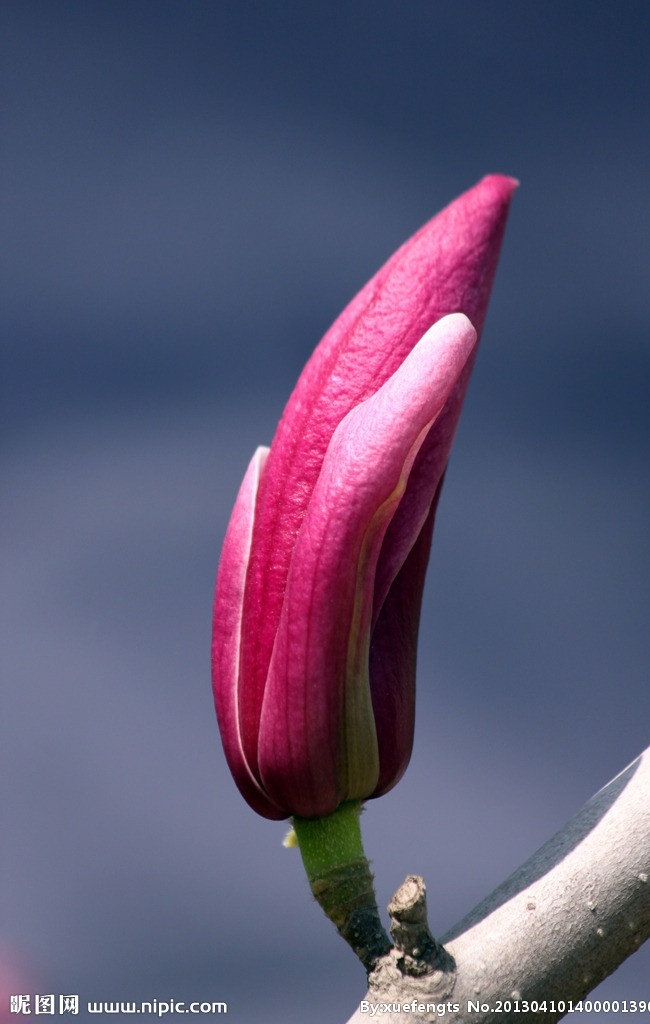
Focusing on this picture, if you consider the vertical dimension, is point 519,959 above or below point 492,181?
below

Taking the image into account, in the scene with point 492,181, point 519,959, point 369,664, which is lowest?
point 519,959

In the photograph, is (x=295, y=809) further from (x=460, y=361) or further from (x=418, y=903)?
(x=460, y=361)

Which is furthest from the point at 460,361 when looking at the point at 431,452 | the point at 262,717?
the point at 262,717

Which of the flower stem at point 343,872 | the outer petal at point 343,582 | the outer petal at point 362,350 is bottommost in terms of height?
the flower stem at point 343,872

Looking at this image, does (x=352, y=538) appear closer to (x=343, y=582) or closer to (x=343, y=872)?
(x=343, y=582)

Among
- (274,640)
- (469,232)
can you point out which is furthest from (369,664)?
(469,232)

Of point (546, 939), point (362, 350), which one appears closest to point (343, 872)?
point (546, 939)
